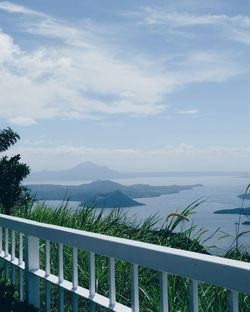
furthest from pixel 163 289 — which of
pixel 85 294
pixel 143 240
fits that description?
pixel 143 240

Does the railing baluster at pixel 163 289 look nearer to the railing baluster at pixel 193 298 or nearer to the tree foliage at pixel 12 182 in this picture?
the railing baluster at pixel 193 298

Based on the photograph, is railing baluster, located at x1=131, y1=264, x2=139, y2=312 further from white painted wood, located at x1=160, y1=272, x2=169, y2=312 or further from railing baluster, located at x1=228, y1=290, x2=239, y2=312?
railing baluster, located at x1=228, y1=290, x2=239, y2=312

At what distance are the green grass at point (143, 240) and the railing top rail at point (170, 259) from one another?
1472 mm

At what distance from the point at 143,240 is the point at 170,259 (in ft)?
17.3

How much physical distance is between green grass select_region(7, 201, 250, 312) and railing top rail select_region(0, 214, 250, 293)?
4.83 feet

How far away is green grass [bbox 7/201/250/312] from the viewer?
17.2 feet

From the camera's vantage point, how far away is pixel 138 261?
3195 millimetres

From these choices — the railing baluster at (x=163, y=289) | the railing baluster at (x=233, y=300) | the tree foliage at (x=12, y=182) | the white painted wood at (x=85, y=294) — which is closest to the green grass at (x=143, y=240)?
the white painted wood at (x=85, y=294)

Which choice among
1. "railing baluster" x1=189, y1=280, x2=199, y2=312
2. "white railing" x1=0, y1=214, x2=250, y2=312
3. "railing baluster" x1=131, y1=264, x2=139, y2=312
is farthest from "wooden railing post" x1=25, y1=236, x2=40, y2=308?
"railing baluster" x1=189, y1=280, x2=199, y2=312

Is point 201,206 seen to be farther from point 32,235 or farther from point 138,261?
point 138,261

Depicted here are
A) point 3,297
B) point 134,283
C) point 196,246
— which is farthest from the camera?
point 196,246

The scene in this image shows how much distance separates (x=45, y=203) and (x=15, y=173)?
428cm

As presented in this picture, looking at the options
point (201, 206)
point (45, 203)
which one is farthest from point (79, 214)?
point (201, 206)

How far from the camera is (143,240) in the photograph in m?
8.16
